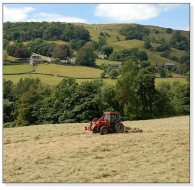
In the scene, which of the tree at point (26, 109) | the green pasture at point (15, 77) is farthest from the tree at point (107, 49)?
the tree at point (26, 109)

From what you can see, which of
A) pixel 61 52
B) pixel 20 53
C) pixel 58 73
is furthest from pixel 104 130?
pixel 61 52

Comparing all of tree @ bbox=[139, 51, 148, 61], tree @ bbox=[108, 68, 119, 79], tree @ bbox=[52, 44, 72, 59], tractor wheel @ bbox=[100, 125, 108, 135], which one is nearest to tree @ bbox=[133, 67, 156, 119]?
tree @ bbox=[108, 68, 119, 79]

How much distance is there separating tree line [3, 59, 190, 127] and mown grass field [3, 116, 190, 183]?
14942 mm

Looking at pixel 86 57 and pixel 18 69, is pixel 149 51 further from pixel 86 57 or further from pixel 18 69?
pixel 18 69

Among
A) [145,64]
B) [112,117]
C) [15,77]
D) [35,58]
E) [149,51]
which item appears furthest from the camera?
[149,51]

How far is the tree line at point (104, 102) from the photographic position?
3369 centimetres

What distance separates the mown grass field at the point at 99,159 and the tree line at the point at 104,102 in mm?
14942

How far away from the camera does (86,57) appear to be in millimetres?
57500

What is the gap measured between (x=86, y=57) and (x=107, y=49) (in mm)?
11898

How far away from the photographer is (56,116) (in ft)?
115

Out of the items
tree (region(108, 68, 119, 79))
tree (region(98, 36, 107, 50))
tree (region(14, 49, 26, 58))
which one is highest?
tree (region(98, 36, 107, 50))

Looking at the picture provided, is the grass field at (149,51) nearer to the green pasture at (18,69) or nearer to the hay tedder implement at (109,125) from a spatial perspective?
the green pasture at (18,69)

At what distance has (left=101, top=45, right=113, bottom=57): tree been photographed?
6519 cm

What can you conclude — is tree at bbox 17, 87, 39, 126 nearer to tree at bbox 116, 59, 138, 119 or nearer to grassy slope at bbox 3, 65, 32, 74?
grassy slope at bbox 3, 65, 32, 74
